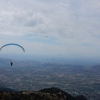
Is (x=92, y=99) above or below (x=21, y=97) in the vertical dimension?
below

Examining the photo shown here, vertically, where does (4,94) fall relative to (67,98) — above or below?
above

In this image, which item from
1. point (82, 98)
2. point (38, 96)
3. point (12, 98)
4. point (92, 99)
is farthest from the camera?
point (92, 99)

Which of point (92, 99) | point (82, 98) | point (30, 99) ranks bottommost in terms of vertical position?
point (92, 99)

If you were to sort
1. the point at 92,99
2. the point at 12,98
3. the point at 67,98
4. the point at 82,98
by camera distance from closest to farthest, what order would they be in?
the point at 12,98
the point at 67,98
the point at 82,98
the point at 92,99

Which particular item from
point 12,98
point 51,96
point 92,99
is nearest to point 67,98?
point 51,96

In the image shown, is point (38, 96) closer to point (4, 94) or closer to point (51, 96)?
point (51, 96)

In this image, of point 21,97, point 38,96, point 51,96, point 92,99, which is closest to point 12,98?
point 21,97

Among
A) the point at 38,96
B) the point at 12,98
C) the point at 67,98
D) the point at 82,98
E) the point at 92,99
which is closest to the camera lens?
the point at 12,98

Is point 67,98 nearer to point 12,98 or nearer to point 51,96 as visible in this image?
point 51,96

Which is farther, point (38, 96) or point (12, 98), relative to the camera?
point (38, 96)
